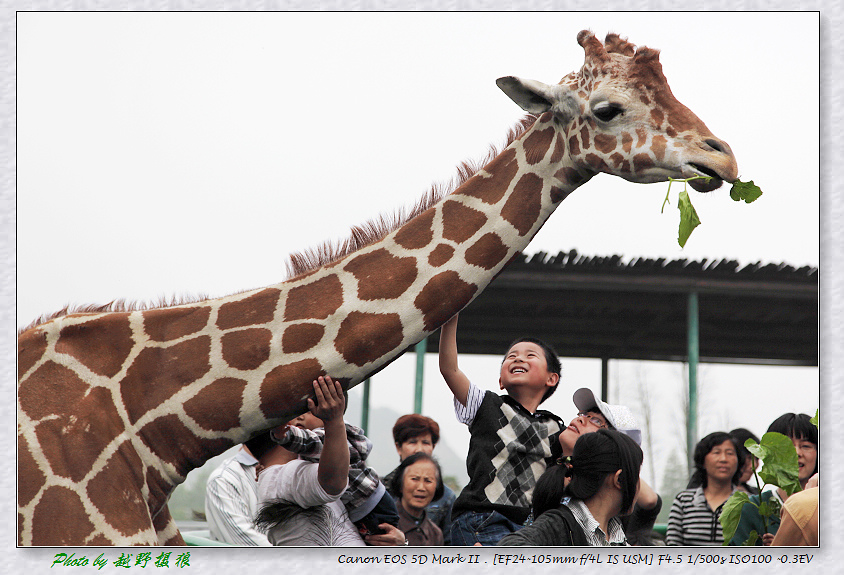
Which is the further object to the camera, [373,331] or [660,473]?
[660,473]

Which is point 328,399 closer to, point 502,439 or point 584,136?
point 502,439

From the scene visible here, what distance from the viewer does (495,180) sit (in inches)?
114

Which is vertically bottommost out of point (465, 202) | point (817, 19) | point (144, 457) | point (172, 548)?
point (172, 548)

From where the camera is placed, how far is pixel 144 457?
2.68m

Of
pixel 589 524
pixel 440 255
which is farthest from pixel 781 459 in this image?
pixel 440 255

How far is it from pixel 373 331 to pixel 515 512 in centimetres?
106

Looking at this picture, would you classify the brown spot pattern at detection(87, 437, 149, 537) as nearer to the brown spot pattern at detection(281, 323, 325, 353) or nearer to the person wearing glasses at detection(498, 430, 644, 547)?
the brown spot pattern at detection(281, 323, 325, 353)

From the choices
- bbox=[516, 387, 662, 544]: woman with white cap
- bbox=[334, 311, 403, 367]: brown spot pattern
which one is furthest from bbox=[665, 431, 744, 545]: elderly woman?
bbox=[334, 311, 403, 367]: brown spot pattern

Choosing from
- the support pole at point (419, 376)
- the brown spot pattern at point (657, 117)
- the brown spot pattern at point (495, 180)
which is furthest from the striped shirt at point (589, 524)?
the support pole at point (419, 376)

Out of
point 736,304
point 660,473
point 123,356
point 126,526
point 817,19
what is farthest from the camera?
point 736,304

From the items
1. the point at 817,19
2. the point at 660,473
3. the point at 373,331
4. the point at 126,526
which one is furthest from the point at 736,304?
the point at 126,526

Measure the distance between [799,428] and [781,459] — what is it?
0.89m

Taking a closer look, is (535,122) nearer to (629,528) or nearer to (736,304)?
(629,528)

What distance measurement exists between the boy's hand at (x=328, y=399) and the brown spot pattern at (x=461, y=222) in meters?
0.69
